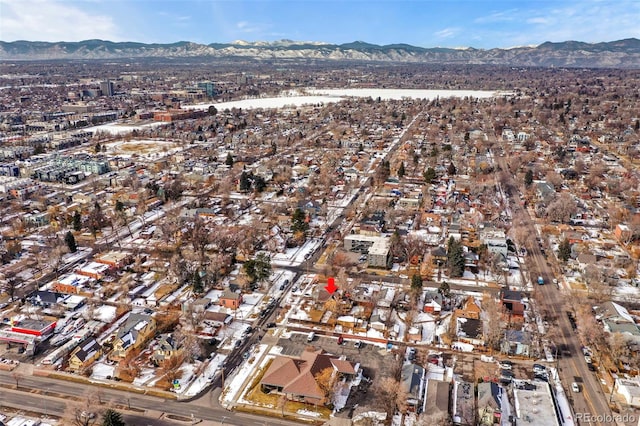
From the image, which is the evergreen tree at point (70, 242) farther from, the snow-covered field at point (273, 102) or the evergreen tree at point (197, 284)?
the snow-covered field at point (273, 102)

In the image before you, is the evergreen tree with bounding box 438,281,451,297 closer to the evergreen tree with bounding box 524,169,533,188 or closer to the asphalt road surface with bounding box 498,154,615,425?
the asphalt road surface with bounding box 498,154,615,425

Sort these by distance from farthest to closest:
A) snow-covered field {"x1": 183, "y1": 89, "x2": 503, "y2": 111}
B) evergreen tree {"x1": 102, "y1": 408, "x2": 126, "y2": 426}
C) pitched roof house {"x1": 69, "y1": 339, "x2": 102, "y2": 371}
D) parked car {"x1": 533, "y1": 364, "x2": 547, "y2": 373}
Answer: snow-covered field {"x1": 183, "y1": 89, "x2": 503, "y2": 111}, pitched roof house {"x1": 69, "y1": 339, "x2": 102, "y2": 371}, parked car {"x1": 533, "y1": 364, "x2": 547, "y2": 373}, evergreen tree {"x1": 102, "y1": 408, "x2": 126, "y2": 426}

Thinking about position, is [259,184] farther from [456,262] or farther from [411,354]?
[411,354]

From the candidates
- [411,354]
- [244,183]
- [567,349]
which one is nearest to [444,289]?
[411,354]

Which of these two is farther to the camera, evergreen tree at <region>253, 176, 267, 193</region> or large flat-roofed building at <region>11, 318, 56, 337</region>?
evergreen tree at <region>253, 176, 267, 193</region>

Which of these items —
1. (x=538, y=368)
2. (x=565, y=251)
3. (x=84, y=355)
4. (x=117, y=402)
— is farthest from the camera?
(x=565, y=251)

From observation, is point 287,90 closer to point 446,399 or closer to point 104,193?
point 104,193

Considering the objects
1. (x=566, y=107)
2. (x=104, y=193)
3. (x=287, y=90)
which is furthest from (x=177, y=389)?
(x=287, y=90)

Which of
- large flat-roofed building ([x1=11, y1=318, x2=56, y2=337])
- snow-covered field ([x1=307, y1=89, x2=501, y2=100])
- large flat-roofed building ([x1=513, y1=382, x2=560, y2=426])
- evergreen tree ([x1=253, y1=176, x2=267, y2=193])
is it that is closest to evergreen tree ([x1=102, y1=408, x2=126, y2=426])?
large flat-roofed building ([x1=11, y1=318, x2=56, y2=337])
